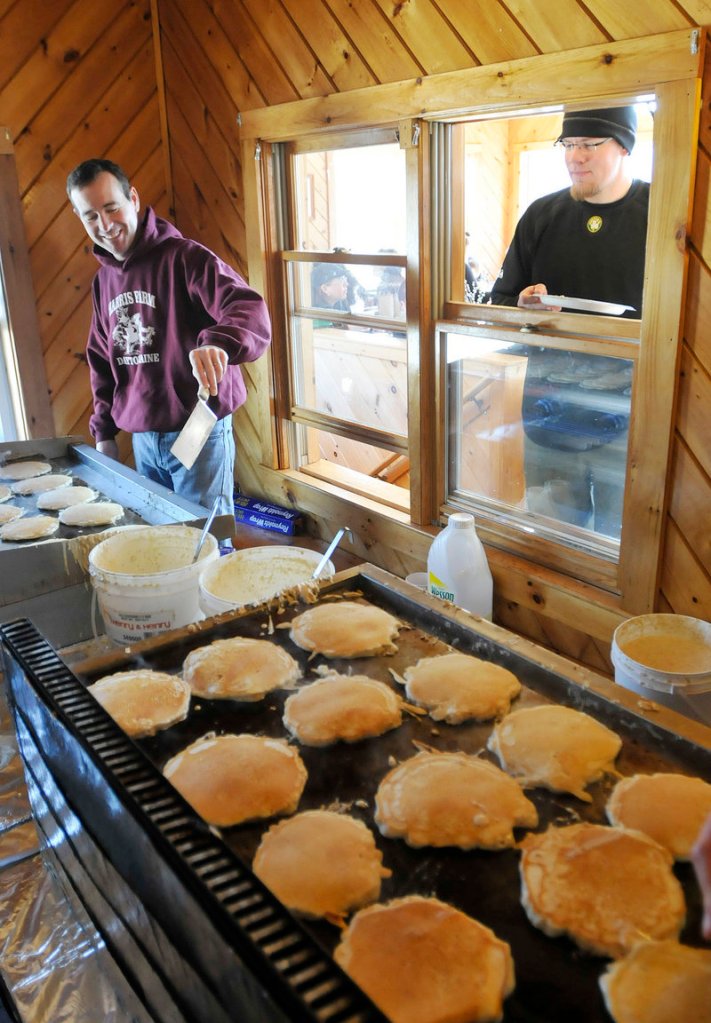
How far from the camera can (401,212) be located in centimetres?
331

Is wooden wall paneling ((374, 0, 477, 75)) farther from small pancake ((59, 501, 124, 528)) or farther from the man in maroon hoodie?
small pancake ((59, 501, 124, 528))

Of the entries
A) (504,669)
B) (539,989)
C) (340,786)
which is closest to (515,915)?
(539,989)

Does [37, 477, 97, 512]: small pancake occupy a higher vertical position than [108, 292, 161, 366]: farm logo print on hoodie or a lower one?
lower

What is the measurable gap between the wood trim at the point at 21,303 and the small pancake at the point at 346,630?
3098 mm

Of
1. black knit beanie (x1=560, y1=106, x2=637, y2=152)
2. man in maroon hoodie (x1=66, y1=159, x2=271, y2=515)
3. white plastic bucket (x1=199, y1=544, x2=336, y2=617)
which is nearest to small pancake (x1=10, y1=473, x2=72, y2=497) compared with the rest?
man in maroon hoodie (x1=66, y1=159, x2=271, y2=515)

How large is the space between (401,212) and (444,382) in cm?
75

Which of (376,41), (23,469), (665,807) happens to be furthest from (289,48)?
(665,807)

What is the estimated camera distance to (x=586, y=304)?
2.54 meters

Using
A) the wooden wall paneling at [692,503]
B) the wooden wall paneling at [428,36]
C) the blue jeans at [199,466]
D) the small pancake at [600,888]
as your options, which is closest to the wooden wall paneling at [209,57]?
the wooden wall paneling at [428,36]

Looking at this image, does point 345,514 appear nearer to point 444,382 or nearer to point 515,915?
point 444,382

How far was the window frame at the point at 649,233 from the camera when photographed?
7.11 feet

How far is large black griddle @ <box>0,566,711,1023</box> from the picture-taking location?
2.17ft

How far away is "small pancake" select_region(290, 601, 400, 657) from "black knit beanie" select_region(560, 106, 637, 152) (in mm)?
1813

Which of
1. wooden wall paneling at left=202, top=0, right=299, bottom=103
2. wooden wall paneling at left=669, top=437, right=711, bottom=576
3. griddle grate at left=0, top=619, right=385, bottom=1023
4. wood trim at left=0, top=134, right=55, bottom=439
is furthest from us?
wood trim at left=0, top=134, right=55, bottom=439
